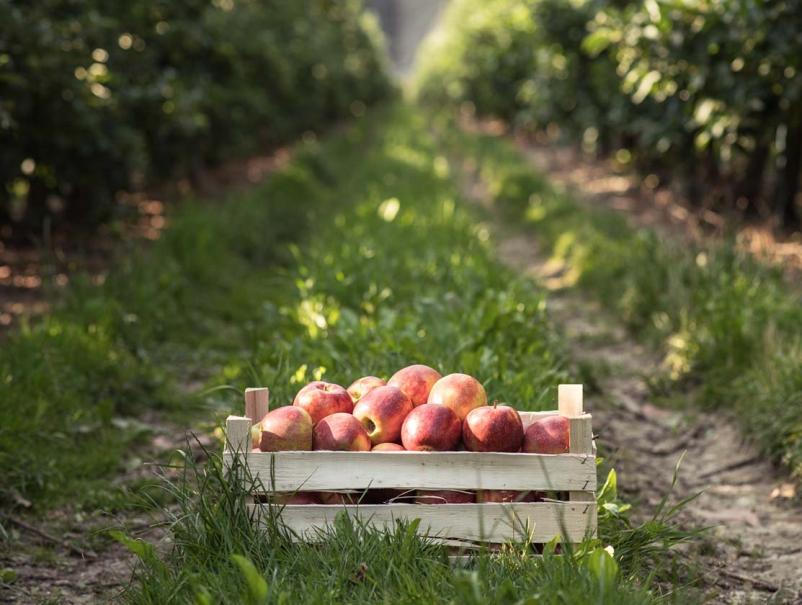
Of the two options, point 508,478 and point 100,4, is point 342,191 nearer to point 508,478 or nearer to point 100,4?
point 100,4

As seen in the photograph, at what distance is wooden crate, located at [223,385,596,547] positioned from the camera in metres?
2.83

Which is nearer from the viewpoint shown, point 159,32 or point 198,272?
point 198,272

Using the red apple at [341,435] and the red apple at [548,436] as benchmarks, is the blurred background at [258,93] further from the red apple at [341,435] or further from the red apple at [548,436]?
the red apple at [548,436]

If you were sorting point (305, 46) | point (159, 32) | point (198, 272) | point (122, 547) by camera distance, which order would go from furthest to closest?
point (305, 46)
point (159, 32)
point (198, 272)
point (122, 547)

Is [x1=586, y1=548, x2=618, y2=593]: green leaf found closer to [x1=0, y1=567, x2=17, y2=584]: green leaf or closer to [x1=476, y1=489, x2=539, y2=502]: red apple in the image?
[x1=476, y1=489, x2=539, y2=502]: red apple

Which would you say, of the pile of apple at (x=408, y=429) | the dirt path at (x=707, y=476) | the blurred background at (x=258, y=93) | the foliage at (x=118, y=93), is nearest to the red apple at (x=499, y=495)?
the pile of apple at (x=408, y=429)

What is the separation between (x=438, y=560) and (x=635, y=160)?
465 inches

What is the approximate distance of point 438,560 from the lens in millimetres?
2771

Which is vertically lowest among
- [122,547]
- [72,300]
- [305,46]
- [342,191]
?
[122,547]

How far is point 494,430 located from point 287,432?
0.64 meters

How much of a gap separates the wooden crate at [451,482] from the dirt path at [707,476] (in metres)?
0.50

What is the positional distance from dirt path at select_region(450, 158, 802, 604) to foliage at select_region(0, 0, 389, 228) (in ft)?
12.5

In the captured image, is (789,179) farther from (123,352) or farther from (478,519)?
(478,519)

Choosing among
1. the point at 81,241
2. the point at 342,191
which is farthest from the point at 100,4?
the point at 342,191
